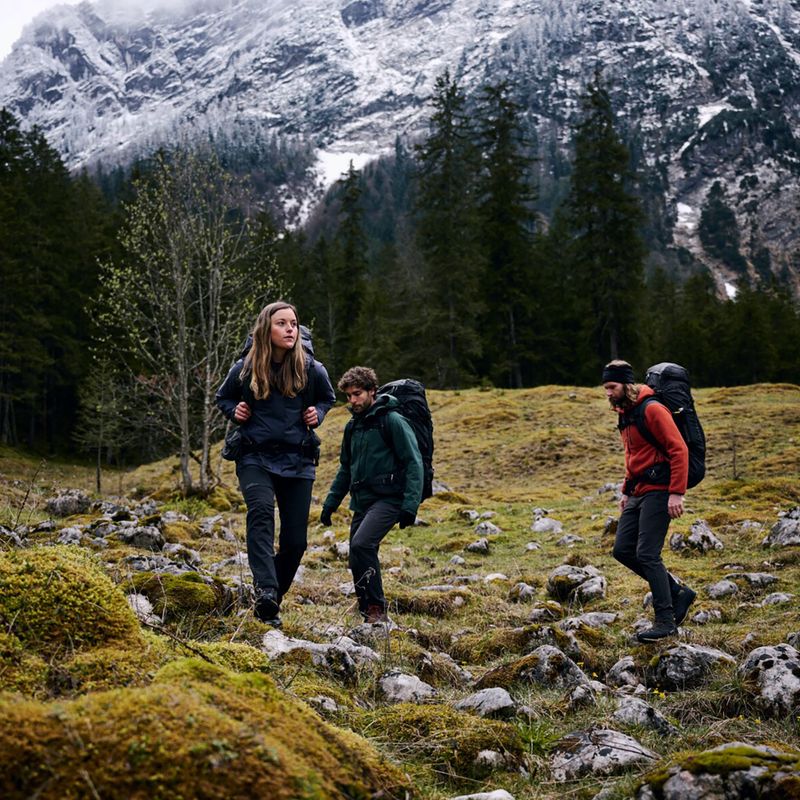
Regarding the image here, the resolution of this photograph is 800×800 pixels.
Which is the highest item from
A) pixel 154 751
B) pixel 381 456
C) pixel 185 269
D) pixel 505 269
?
pixel 505 269

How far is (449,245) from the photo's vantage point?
1405 inches

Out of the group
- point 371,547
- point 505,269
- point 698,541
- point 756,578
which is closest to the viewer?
point 371,547

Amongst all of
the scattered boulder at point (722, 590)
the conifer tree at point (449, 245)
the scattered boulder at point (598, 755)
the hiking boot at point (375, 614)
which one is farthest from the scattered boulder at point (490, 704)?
the conifer tree at point (449, 245)

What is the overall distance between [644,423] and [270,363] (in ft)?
10.1

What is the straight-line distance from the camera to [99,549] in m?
6.53

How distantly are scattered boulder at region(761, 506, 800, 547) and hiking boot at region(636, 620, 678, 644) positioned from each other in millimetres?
3387

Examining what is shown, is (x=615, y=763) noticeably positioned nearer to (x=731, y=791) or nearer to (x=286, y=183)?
(x=731, y=791)

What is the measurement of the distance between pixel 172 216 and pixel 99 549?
Answer: 10.4 m

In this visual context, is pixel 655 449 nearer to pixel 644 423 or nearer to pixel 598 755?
pixel 644 423

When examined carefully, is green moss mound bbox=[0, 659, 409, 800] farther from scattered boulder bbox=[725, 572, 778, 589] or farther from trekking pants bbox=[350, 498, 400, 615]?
scattered boulder bbox=[725, 572, 778, 589]

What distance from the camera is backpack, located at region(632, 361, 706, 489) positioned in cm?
546

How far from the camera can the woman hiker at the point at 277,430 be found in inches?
192

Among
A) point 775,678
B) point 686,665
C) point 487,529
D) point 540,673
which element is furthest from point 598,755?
point 487,529

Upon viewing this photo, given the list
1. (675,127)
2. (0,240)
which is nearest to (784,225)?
(675,127)
